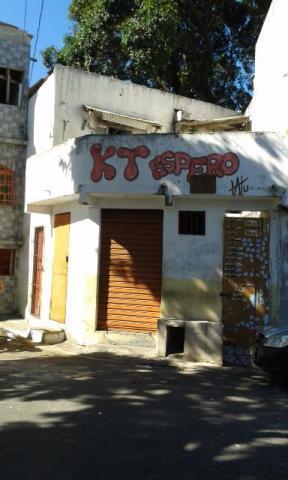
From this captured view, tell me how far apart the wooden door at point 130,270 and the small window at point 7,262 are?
5123 mm

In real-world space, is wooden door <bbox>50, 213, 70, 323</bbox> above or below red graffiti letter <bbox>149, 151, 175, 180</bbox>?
below

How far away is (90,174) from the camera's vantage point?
9.80 m

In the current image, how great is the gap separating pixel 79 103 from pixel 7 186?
122 inches

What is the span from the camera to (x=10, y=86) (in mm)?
14773

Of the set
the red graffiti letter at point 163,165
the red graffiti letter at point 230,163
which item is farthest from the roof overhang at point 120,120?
the red graffiti letter at point 230,163

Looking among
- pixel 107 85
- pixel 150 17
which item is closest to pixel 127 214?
pixel 107 85

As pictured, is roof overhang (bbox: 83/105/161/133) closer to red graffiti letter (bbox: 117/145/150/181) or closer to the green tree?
red graffiti letter (bbox: 117/145/150/181)

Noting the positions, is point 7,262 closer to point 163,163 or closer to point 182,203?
point 182,203

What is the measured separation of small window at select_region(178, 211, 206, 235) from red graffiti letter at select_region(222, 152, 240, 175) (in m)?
0.98

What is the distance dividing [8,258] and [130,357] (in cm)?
660

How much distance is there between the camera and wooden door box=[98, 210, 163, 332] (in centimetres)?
1006

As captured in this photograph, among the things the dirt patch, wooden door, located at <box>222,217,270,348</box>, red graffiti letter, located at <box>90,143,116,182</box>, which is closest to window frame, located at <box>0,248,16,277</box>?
the dirt patch

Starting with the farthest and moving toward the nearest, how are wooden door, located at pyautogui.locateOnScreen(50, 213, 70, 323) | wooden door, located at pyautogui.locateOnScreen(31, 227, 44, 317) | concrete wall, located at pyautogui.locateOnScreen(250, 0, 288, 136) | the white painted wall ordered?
wooden door, located at pyautogui.locateOnScreen(31, 227, 44, 317)
wooden door, located at pyautogui.locateOnScreen(50, 213, 70, 323)
concrete wall, located at pyautogui.locateOnScreen(250, 0, 288, 136)
the white painted wall
